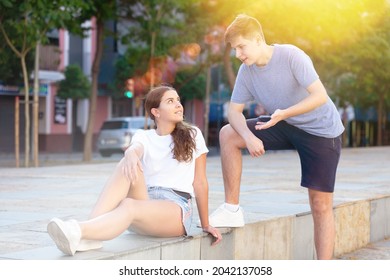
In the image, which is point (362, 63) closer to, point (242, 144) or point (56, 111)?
point (56, 111)

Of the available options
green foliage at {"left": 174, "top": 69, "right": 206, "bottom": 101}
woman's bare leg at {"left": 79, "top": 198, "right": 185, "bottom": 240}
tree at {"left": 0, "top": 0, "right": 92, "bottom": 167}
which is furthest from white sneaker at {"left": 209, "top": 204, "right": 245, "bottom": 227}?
green foliage at {"left": 174, "top": 69, "right": 206, "bottom": 101}

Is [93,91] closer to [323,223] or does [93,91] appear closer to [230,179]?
[230,179]

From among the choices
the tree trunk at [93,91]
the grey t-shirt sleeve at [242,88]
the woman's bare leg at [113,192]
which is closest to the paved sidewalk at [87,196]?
the woman's bare leg at [113,192]

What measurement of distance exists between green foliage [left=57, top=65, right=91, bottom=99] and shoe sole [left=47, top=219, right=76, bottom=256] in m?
32.5

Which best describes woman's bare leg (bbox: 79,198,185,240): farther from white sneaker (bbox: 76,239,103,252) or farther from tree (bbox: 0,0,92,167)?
tree (bbox: 0,0,92,167)

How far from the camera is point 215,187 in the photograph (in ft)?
36.9

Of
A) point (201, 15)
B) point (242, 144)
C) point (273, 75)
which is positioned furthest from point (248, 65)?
point (201, 15)

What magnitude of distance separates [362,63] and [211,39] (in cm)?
538

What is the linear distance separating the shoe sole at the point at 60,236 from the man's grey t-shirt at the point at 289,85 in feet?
6.55

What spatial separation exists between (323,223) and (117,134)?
24477 mm

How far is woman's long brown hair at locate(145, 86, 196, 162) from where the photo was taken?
5746 mm

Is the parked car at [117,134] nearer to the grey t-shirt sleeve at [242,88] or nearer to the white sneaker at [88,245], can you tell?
the grey t-shirt sleeve at [242,88]

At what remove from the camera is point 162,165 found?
581cm

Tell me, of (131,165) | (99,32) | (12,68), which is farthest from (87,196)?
(12,68)
